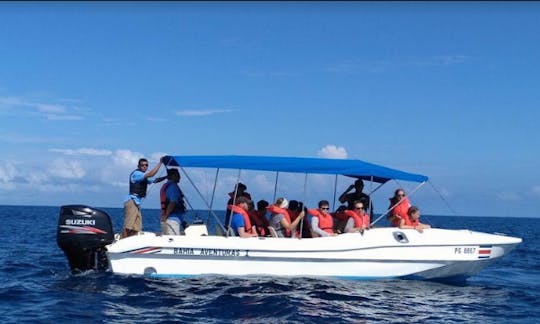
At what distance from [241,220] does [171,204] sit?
1.50 meters

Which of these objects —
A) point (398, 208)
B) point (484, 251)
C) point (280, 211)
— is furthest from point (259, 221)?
point (484, 251)

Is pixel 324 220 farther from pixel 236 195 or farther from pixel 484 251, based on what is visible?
pixel 484 251

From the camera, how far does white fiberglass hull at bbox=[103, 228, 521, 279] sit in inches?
458

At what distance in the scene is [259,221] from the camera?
12.5 meters

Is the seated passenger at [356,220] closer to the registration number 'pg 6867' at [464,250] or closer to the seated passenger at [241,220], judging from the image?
the registration number 'pg 6867' at [464,250]

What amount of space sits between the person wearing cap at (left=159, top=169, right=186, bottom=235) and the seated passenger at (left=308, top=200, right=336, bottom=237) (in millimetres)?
2661

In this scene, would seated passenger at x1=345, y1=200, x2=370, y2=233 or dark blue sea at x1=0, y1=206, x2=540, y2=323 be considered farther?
seated passenger at x1=345, y1=200, x2=370, y2=233

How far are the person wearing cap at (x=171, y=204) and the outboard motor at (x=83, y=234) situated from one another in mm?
1209

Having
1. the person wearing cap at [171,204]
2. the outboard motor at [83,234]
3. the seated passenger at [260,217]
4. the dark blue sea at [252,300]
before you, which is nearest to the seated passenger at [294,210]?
the seated passenger at [260,217]

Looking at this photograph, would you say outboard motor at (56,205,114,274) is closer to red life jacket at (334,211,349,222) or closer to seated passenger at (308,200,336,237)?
seated passenger at (308,200,336,237)

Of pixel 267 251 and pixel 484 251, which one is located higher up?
pixel 484 251

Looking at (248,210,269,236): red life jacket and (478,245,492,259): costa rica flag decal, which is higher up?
(248,210,269,236): red life jacket

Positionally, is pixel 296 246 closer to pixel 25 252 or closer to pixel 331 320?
pixel 331 320

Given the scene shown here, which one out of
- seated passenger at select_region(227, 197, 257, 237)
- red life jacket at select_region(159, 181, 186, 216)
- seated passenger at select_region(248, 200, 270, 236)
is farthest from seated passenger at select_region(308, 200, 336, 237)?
red life jacket at select_region(159, 181, 186, 216)
